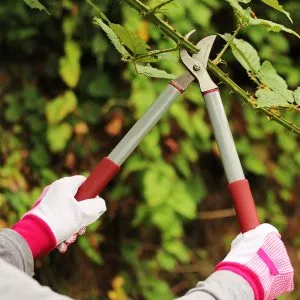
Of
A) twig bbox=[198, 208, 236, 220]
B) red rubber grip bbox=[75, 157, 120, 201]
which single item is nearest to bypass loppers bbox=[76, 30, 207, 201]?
red rubber grip bbox=[75, 157, 120, 201]

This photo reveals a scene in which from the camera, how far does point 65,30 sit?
1.90m

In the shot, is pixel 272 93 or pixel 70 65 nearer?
pixel 272 93

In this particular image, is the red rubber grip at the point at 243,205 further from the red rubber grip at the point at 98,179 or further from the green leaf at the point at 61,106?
the green leaf at the point at 61,106

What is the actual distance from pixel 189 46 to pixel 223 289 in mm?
345

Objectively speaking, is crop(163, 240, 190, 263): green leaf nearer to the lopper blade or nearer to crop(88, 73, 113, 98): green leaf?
crop(88, 73, 113, 98): green leaf

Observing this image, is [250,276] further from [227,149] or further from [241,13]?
[241,13]

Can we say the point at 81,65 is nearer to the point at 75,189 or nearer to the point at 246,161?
Result: the point at 246,161

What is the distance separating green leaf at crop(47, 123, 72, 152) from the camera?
187 centimetres

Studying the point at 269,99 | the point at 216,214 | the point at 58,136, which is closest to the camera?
the point at 269,99

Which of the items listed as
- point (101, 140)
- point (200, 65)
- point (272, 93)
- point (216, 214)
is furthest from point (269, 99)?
point (216, 214)

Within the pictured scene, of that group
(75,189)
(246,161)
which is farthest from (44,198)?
(246,161)

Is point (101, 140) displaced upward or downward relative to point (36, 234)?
downward

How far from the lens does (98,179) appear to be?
0.99m

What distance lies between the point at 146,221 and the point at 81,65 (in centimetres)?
46
